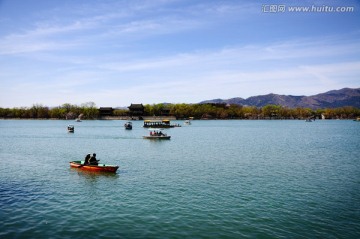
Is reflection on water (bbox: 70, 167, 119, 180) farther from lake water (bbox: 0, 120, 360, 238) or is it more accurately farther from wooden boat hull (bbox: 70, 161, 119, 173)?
wooden boat hull (bbox: 70, 161, 119, 173)

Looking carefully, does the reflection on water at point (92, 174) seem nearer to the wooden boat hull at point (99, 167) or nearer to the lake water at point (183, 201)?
the lake water at point (183, 201)

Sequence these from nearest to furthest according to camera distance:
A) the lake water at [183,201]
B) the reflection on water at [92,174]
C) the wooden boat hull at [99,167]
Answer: the lake water at [183,201], the reflection on water at [92,174], the wooden boat hull at [99,167]

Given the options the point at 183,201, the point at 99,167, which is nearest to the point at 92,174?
the point at 99,167

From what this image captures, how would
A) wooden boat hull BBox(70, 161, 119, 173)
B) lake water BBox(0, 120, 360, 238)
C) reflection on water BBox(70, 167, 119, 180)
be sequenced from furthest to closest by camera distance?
wooden boat hull BBox(70, 161, 119, 173) < reflection on water BBox(70, 167, 119, 180) < lake water BBox(0, 120, 360, 238)

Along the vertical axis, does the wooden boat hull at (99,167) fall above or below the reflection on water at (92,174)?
above

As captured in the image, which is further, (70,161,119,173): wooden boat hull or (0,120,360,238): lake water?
(70,161,119,173): wooden boat hull

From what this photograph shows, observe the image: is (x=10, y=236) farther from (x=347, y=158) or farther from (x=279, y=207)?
(x=347, y=158)

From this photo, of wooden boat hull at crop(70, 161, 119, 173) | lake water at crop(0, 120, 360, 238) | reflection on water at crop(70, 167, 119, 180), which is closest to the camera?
lake water at crop(0, 120, 360, 238)

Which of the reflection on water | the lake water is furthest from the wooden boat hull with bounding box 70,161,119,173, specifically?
the lake water

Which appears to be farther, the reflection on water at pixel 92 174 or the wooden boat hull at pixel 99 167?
the wooden boat hull at pixel 99 167

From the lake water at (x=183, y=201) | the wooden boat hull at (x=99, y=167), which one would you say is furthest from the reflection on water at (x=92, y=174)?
the wooden boat hull at (x=99, y=167)

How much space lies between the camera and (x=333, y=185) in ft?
92.8

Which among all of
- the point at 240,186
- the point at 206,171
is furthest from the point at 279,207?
the point at 206,171

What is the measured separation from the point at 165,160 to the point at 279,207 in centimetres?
2372
